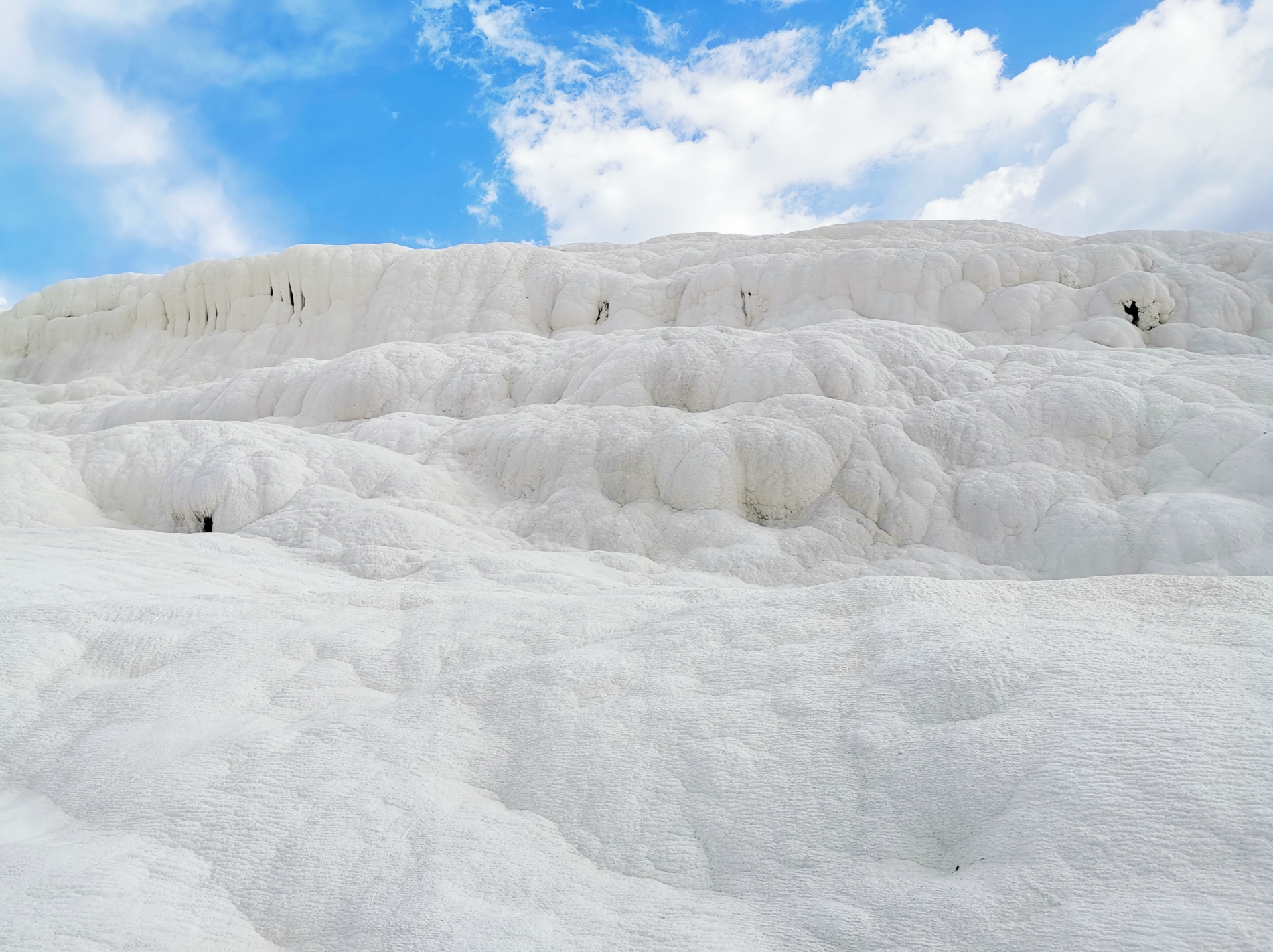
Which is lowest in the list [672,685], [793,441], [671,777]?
[671,777]

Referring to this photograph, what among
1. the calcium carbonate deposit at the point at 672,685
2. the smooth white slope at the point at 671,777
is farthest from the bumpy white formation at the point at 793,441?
the smooth white slope at the point at 671,777

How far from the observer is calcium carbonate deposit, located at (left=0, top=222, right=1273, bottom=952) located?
1.57 metres

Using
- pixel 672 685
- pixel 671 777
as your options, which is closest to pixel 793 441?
pixel 672 685

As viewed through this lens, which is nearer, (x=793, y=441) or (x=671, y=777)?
(x=671, y=777)

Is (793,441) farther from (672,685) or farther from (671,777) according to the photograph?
(671,777)

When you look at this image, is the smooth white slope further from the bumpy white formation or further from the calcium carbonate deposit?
the bumpy white formation

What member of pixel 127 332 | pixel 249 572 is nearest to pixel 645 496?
pixel 249 572

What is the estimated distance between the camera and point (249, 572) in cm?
467

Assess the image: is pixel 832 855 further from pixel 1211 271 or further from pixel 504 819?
pixel 1211 271

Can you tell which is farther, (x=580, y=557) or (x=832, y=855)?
(x=580, y=557)

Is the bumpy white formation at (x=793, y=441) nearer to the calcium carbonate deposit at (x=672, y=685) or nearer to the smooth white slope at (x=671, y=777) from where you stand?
the calcium carbonate deposit at (x=672, y=685)

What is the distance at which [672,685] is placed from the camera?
2.38m

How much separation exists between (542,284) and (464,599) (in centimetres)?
1595

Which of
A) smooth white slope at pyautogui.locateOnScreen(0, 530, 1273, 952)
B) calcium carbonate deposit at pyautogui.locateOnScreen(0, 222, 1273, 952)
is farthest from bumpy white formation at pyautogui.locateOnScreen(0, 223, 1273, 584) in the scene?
smooth white slope at pyautogui.locateOnScreen(0, 530, 1273, 952)
